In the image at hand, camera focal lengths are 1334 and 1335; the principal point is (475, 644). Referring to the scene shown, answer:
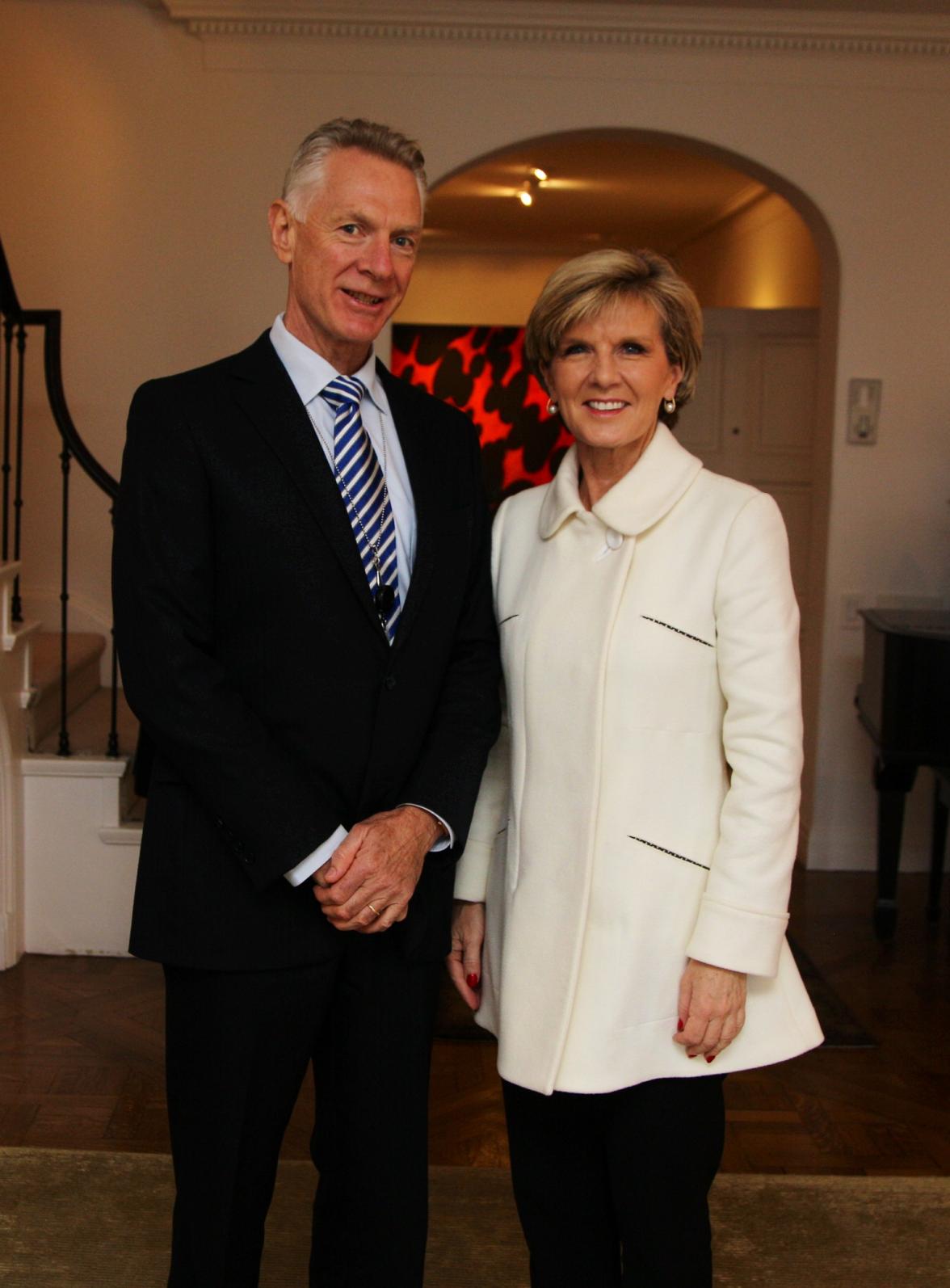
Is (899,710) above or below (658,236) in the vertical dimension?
below

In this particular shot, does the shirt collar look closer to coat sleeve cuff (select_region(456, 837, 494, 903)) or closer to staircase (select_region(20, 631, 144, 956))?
coat sleeve cuff (select_region(456, 837, 494, 903))

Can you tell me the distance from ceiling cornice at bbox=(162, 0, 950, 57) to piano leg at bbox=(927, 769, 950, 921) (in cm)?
283

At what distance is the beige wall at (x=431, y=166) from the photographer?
5164 mm

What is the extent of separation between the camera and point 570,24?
509cm

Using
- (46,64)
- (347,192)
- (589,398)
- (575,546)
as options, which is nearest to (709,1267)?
(575,546)

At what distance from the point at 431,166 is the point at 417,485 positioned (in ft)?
12.2

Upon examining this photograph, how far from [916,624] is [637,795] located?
2891 mm

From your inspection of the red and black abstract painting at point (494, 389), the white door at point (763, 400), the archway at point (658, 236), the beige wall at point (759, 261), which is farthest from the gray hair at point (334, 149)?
the red and black abstract painting at point (494, 389)

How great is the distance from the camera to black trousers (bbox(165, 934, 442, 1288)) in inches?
68.3

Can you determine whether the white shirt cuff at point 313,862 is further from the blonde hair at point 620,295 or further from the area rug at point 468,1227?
the area rug at point 468,1227

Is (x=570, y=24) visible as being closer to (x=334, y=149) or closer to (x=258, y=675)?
(x=334, y=149)

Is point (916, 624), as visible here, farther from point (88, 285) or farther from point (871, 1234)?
point (88, 285)

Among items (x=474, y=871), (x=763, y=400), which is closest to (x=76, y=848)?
(x=474, y=871)

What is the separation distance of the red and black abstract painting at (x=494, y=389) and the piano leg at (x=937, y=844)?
479 cm
